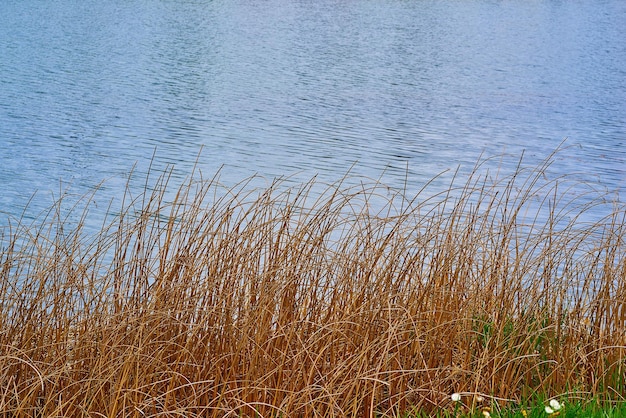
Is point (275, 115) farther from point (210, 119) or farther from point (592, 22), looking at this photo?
point (592, 22)

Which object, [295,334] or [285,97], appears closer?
[295,334]

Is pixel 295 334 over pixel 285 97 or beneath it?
over

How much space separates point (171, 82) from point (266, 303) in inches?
809

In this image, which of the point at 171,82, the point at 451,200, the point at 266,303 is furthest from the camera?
the point at 171,82

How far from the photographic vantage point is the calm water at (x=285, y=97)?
48.3 feet

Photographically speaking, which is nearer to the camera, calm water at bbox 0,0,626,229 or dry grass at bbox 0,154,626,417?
dry grass at bbox 0,154,626,417

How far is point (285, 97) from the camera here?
22219 mm

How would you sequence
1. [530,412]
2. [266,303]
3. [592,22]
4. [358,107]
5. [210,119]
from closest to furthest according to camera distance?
[530,412], [266,303], [210,119], [358,107], [592,22]

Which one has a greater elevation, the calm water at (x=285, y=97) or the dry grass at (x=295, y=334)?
the dry grass at (x=295, y=334)

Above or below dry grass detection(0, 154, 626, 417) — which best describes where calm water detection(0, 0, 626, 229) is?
below

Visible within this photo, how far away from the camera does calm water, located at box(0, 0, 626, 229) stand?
14.7 m

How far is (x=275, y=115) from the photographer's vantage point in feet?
63.9

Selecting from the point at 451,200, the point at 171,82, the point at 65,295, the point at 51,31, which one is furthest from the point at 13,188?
the point at 51,31

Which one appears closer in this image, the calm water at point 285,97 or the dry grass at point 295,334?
the dry grass at point 295,334
